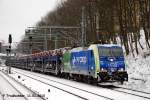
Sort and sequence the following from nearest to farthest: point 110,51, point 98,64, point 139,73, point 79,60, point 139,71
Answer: point 98,64, point 110,51, point 139,73, point 139,71, point 79,60

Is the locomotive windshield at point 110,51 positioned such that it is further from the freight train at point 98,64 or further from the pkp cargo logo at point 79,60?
the pkp cargo logo at point 79,60

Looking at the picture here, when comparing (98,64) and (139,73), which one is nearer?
(98,64)

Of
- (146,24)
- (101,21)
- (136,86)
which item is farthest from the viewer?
(101,21)

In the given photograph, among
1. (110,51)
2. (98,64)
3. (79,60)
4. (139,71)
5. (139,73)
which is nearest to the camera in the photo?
(98,64)

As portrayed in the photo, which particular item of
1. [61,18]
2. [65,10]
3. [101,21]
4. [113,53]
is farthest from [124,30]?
[61,18]

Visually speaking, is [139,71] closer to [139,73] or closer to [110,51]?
[139,73]

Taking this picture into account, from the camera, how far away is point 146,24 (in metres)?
39.7

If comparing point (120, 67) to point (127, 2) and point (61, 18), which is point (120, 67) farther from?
point (61, 18)

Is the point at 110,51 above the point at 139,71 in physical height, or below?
above

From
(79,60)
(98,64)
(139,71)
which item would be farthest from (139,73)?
(79,60)

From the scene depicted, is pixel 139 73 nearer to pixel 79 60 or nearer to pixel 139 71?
pixel 139 71

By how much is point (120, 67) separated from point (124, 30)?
14.2 m

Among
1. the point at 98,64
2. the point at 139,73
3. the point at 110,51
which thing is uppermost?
the point at 110,51

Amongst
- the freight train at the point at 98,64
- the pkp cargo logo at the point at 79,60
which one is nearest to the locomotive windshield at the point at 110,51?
the freight train at the point at 98,64
